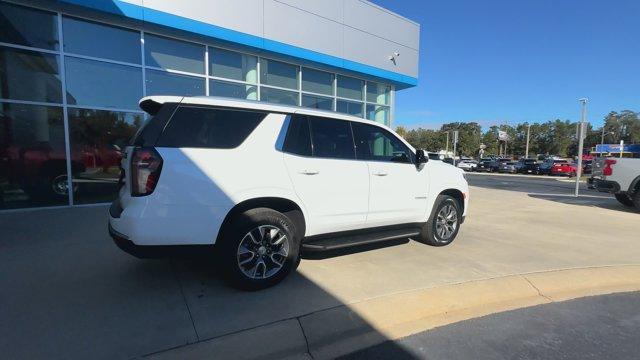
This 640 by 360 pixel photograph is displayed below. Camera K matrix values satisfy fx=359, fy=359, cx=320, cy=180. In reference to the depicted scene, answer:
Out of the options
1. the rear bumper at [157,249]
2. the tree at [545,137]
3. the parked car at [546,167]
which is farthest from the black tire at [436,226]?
the tree at [545,137]

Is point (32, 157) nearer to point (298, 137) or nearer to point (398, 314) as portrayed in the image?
point (298, 137)

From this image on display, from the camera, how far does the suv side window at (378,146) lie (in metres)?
4.59

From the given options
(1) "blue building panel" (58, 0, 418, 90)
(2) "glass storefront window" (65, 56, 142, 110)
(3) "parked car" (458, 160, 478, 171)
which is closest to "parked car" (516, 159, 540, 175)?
(3) "parked car" (458, 160, 478, 171)

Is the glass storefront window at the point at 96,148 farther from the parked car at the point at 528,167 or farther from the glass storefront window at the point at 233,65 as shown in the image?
the parked car at the point at 528,167

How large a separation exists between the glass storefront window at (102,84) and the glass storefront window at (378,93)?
8404mm

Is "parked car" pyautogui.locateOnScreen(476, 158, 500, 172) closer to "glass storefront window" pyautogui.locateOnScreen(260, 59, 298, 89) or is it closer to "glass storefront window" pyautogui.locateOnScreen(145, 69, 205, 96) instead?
"glass storefront window" pyautogui.locateOnScreen(260, 59, 298, 89)

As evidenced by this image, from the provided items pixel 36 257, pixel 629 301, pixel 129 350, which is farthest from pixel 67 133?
pixel 629 301

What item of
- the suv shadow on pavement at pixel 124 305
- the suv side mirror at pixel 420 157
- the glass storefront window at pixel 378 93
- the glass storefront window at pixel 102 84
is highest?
the glass storefront window at pixel 378 93

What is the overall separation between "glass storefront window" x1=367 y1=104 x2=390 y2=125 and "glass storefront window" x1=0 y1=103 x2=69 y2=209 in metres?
10.2

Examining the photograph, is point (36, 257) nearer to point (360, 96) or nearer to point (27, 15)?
point (27, 15)

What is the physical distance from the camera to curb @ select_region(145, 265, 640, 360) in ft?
9.23

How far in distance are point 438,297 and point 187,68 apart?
29.5ft

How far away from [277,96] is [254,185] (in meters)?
8.59

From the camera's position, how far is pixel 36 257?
4.60m
